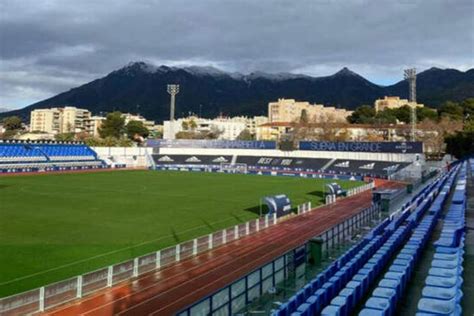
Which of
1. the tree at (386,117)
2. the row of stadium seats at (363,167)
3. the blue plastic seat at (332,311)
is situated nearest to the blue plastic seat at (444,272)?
the blue plastic seat at (332,311)

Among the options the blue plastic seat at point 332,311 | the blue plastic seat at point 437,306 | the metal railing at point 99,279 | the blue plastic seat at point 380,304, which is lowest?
the metal railing at point 99,279

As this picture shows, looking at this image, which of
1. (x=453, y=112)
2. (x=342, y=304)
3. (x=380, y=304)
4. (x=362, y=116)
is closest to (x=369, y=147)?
(x=453, y=112)

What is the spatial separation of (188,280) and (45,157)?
2519 inches

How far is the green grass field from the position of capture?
57.3ft

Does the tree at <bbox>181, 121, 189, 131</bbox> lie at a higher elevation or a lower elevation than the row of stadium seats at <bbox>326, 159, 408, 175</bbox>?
higher

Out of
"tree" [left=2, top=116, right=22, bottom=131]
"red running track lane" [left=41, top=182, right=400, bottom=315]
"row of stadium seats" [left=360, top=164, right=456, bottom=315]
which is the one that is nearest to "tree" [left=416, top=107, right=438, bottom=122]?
"red running track lane" [left=41, top=182, right=400, bottom=315]

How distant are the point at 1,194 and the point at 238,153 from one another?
5668cm

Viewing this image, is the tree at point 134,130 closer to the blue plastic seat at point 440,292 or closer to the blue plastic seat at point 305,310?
the blue plastic seat at point 305,310

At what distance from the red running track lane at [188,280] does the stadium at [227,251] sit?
6 centimetres

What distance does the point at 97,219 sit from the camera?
89.6 ft

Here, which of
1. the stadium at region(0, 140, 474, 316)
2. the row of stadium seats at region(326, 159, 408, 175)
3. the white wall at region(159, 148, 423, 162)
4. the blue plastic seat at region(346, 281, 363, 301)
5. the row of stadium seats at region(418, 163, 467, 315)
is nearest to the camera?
the row of stadium seats at region(418, 163, 467, 315)

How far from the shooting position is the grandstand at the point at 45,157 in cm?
6656

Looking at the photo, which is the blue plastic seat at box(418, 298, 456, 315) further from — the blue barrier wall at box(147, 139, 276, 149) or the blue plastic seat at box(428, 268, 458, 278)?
the blue barrier wall at box(147, 139, 276, 149)

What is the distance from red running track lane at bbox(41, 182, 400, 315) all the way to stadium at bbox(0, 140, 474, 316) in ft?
0.20
